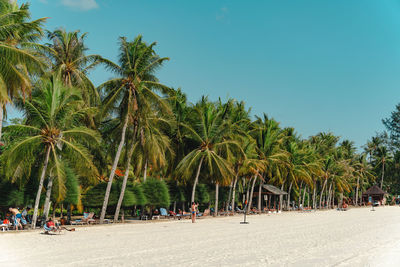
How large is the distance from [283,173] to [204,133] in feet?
58.5

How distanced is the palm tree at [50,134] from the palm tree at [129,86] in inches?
146

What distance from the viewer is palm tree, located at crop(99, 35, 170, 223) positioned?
80.0 ft

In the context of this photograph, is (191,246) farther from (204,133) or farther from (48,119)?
(204,133)

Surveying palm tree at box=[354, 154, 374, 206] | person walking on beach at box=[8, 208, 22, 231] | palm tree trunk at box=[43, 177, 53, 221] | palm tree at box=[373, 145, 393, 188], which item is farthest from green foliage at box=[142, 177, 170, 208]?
palm tree at box=[373, 145, 393, 188]

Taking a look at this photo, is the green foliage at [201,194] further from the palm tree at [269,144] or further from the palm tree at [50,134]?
the palm tree at [50,134]

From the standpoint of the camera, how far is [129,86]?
80.4 ft

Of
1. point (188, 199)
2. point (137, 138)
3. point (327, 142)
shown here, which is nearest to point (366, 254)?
point (137, 138)

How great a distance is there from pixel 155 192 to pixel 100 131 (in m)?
5.56

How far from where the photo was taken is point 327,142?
7419 cm

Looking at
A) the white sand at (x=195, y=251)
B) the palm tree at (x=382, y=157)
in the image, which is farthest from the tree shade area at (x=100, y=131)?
the palm tree at (x=382, y=157)

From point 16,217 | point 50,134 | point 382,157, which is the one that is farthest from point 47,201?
point 382,157

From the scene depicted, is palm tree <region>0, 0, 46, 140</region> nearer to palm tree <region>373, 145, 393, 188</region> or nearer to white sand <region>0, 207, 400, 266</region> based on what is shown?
white sand <region>0, 207, 400, 266</region>

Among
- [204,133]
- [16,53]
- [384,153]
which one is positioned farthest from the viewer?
[384,153]

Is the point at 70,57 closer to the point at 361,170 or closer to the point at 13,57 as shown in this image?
the point at 13,57
